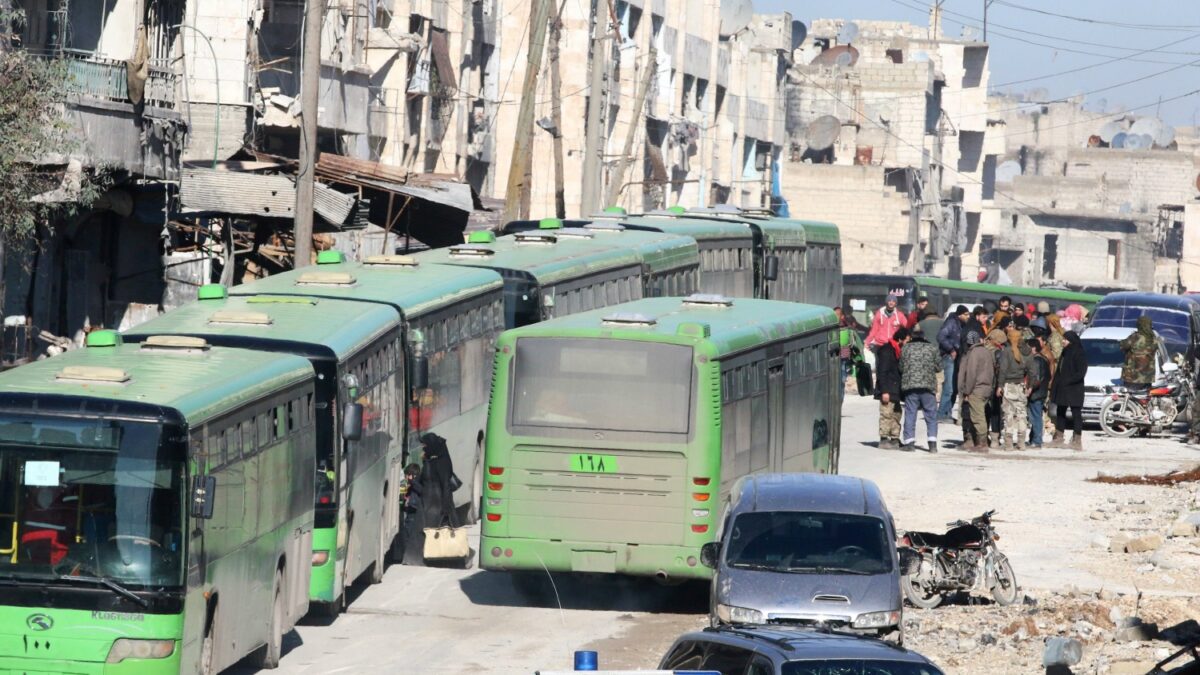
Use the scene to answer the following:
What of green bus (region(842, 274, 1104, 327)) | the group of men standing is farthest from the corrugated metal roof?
green bus (region(842, 274, 1104, 327))

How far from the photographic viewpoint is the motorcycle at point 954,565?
17.2 m

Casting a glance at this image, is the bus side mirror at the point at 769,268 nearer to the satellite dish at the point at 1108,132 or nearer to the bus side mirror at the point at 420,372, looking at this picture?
the bus side mirror at the point at 420,372

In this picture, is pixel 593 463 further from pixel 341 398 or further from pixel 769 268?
pixel 769 268

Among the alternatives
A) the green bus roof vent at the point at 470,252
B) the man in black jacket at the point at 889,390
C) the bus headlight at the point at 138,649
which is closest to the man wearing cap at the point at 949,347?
the man in black jacket at the point at 889,390

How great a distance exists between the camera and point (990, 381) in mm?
29406

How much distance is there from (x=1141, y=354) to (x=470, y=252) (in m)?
13.4

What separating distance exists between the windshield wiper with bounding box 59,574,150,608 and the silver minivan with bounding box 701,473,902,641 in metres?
4.23

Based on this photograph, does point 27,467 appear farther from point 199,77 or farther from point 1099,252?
point 1099,252

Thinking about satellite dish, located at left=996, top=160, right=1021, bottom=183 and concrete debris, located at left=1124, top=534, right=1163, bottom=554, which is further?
satellite dish, located at left=996, top=160, right=1021, bottom=183

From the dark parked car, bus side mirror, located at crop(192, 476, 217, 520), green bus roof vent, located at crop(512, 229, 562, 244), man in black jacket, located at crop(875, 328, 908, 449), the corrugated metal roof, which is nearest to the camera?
the dark parked car

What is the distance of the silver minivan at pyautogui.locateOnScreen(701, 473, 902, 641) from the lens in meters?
14.5

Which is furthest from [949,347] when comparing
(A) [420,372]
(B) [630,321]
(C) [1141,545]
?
(B) [630,321]

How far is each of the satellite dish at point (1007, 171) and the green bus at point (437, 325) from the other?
100m

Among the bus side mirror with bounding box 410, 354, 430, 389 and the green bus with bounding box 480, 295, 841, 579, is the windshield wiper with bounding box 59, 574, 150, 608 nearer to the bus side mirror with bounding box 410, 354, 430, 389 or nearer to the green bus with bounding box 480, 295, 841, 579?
the green bus with bounding box 480, 295, 841, 579
